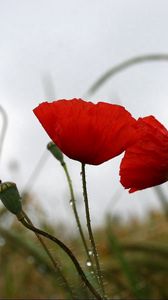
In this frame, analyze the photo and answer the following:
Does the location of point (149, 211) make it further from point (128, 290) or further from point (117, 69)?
point (117, 69)

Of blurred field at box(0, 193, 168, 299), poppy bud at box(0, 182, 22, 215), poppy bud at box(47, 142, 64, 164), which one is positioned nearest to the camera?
poppy bud at box(0, 182, 22, 215)

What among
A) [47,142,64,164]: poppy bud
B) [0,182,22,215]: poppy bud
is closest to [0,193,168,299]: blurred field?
[47,142,64,164]: poppy bud

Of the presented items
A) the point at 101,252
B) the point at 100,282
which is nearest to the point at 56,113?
the point at 100,282

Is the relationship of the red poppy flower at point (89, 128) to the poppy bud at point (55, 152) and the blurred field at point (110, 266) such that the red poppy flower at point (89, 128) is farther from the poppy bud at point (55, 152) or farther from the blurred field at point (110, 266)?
the blurred field at point (110, 266)

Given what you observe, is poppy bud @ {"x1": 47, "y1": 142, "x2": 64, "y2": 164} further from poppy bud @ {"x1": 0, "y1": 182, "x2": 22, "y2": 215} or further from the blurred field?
the blurred field

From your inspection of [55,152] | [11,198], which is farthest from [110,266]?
[11,198]

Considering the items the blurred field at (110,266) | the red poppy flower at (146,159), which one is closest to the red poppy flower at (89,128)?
the red poppy flower at (146,159)

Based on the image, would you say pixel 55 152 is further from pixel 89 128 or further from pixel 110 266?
pixel 110 266
